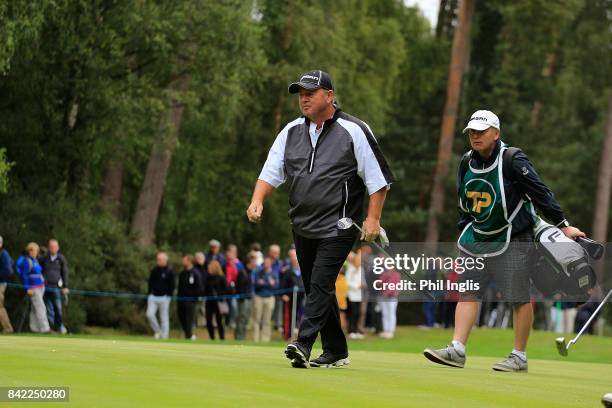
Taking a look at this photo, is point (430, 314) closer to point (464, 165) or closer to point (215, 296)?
point (215, 296)

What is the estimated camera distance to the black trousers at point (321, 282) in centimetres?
989

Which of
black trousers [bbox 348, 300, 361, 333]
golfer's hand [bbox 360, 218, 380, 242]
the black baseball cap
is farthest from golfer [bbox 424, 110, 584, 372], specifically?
black trousers [bbox 348, 300, 361, 333]

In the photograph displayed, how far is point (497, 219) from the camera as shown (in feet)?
34.9

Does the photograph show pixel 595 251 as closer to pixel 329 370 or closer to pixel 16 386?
pixel 329 370

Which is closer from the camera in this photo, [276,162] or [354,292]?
[276,162]

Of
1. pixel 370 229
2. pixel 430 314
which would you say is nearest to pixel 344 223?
pixel 370 229

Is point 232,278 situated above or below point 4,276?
above

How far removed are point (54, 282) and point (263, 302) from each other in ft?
15.2

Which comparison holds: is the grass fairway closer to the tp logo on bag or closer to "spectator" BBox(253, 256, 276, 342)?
the tp logo on bag

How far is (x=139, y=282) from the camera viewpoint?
102ft

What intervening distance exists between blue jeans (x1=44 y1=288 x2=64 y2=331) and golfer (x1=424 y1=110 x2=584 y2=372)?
15365 mm

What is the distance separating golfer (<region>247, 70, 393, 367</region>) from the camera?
391 inches

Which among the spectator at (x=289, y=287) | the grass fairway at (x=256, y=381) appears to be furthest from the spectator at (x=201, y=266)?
the grass fairway at (x=256, y=381)

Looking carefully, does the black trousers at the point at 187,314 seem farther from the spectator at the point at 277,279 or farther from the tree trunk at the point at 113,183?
the tree trunk at the point at 113,183
